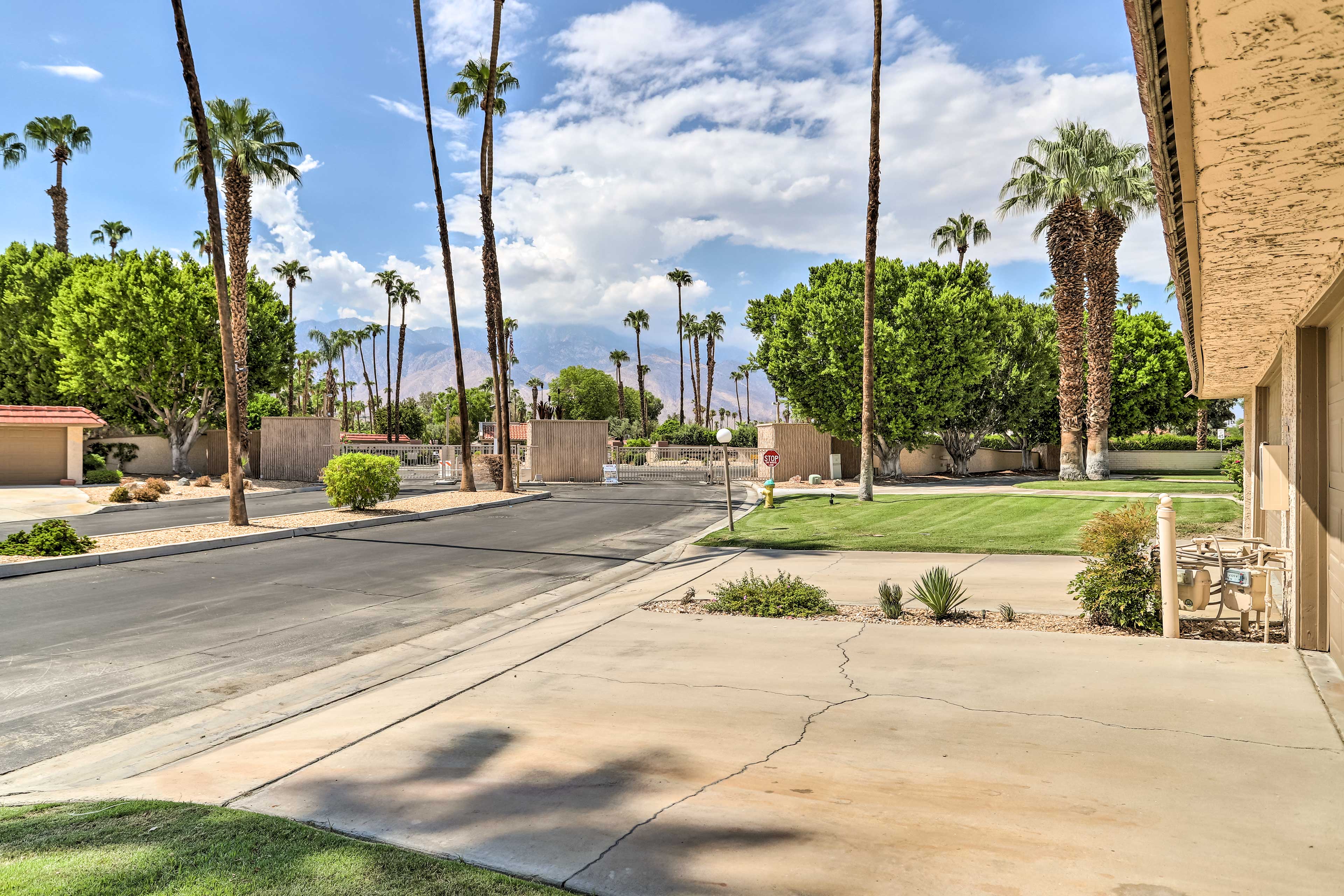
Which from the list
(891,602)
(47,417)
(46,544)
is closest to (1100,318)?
(891,602)

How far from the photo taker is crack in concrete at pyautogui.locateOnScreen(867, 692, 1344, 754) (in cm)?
471

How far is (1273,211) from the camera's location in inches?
157

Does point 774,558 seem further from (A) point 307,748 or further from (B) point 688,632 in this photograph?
(A) point 307,748

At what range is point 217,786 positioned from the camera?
14.8 feet

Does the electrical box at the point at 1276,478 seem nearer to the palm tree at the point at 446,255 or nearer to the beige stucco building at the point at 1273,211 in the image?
the beige stucco building at the point at 1273,211

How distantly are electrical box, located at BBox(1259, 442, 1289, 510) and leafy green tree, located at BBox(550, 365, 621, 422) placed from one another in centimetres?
10120

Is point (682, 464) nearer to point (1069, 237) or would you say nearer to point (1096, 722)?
point (1069, 237)

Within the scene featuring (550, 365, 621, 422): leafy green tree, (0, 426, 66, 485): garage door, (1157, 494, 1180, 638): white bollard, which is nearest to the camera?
(1157, 494, 1180, 638): white bollard

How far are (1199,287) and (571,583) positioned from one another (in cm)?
945

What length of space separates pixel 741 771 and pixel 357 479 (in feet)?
60.5

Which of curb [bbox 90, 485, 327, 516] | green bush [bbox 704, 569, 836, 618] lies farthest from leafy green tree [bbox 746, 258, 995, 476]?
green bush [bbox 704, 569, 836, 618]

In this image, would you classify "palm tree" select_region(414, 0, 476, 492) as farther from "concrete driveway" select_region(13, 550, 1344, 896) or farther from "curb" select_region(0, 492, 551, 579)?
"concrete driveway" select_region(13, 550, 1344, 896)

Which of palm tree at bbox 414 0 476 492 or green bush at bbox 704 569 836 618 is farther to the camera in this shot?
palm tree at bbox 414 0 476 492

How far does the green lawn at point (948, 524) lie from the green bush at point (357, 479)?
31.5 feet
